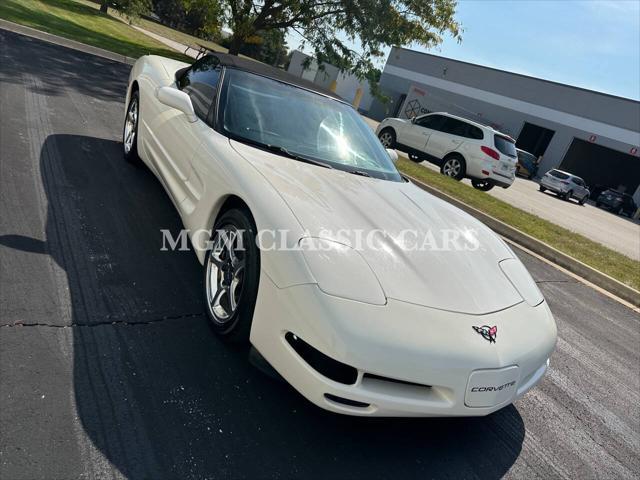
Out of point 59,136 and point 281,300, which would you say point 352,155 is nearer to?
point 281,300

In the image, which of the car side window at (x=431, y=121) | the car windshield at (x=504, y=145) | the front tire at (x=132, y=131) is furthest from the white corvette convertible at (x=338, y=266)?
the car side window at (x=431, y=121)

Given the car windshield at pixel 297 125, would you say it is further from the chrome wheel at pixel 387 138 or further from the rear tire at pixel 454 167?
the chrome wheel at pixel 387 138

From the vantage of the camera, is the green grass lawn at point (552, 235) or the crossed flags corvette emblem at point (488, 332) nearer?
the crossed flags corvette emblem at point (488, 332)

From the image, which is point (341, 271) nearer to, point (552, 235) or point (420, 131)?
point (552, 235)

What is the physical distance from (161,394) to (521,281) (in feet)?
6.89

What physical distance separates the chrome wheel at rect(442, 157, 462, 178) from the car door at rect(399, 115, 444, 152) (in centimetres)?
93

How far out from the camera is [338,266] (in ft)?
7.16

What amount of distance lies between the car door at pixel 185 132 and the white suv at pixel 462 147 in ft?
32.1

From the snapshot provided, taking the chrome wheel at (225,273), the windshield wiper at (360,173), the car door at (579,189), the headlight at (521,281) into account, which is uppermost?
the car door at (579,189)

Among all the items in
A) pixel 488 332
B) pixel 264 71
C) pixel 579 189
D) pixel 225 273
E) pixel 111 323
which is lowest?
pixel 111 323

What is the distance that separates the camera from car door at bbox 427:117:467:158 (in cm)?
1312

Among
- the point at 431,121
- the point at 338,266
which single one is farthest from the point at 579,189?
the point at 338,266

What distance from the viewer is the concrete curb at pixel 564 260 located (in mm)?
6469

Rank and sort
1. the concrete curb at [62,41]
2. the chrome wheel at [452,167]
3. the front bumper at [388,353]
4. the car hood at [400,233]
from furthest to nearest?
the chrome wheel at [452,167], the concrete curb at [62,41], the car hood at [400,233], the front bumper at [388,353]
